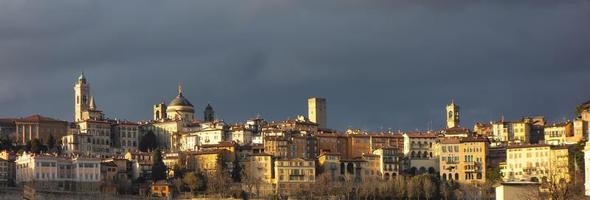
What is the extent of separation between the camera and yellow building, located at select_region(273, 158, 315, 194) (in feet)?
237

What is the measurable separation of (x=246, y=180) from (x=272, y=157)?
13.3 ft

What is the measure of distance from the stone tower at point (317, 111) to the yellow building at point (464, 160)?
1766 centimetres

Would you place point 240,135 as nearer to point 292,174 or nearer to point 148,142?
point 148,142

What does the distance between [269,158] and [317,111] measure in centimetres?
1963

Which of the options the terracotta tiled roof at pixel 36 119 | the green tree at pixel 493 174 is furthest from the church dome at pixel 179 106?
the green tree at pixel 493 174

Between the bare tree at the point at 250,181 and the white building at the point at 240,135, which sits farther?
the white building at the point at 240,135

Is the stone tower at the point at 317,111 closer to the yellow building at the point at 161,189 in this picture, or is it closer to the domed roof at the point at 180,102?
the domed roof at the point at 180,102

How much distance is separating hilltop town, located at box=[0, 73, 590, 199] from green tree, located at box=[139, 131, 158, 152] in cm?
9

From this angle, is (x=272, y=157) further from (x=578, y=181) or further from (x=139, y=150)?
(x=578, y=181)

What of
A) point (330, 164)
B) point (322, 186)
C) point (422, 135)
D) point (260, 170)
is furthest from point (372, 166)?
point (322, 186)

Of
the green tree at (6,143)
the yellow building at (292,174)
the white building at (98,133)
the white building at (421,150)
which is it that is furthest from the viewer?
the white building at (98,133)

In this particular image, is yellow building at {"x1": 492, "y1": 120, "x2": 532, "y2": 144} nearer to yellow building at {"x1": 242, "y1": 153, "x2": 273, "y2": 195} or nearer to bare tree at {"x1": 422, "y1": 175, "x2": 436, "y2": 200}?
bare tree at {"x1": 422, "y1": 175, "x2": 436, "y2": 200}

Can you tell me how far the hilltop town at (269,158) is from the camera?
6812 cm

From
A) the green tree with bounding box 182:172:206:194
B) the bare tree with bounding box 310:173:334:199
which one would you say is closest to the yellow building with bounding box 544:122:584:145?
the bare tree with bounding box 310:173:334:199
